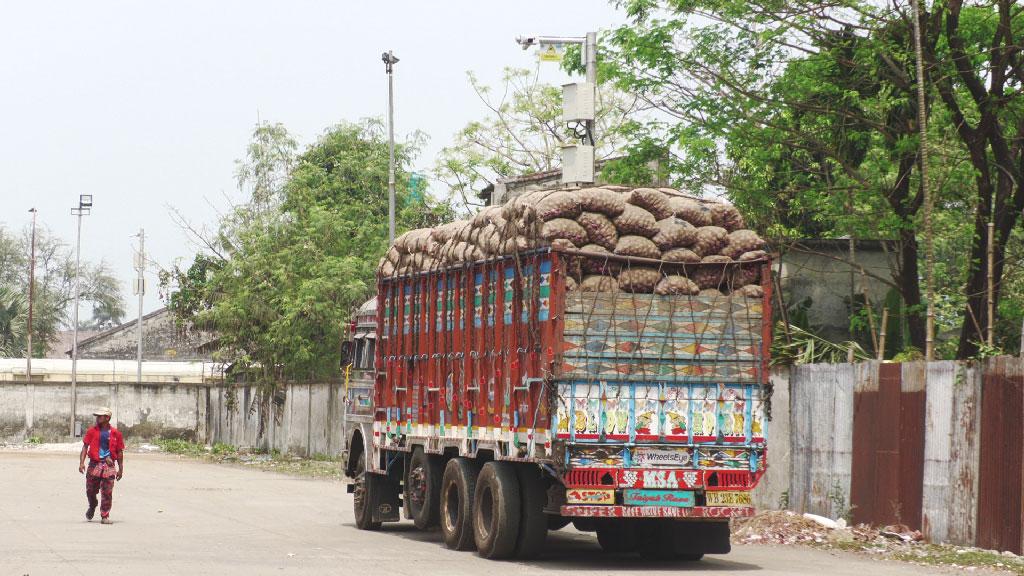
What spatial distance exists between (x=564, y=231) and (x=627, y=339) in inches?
47.5

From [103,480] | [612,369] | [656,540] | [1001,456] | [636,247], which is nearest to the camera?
[612,369]

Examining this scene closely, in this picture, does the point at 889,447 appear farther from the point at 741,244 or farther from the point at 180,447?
the point at 180,447

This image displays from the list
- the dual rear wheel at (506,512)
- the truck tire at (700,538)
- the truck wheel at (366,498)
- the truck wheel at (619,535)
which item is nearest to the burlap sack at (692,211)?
the dual rear wheel at (506,512)

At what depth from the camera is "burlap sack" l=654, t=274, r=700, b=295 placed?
14695 mm

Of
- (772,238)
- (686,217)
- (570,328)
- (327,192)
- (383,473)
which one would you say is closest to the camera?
(570,328)

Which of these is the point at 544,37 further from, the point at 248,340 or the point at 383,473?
the point at 248,340

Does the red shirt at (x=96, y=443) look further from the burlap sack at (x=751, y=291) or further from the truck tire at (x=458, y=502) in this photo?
the burlap sack at (x=751, y=291)

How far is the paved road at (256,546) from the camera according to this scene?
47.1 feet

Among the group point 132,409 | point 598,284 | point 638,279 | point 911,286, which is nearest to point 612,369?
point 598,284

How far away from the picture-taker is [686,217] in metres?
15.2

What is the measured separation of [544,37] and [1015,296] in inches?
400

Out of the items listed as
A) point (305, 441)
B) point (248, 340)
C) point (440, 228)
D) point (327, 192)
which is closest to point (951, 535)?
point (440, 228)

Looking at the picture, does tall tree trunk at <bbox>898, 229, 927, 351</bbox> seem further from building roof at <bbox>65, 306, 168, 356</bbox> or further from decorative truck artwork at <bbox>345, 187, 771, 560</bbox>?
building roof at <bbox>65, 306, 168, 356</bbox>

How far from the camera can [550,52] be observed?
2323 centimetres
